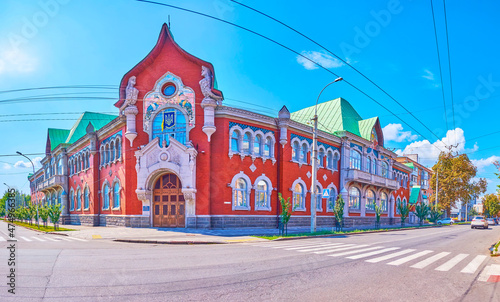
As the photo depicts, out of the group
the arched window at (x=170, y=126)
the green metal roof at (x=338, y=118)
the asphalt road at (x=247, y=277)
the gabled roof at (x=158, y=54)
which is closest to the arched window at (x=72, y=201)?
the gabled roof at (x=158, y=54)

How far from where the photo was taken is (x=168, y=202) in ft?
75.5

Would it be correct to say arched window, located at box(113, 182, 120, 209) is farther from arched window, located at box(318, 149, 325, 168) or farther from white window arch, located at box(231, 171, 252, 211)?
arched window, located at box(318, 149, 325, 168)

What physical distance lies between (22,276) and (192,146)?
14973 mm

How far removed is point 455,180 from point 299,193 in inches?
1546

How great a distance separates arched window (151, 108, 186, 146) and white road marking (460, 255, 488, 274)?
1820cm

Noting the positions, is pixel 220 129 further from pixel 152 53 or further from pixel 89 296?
pixel 89 296

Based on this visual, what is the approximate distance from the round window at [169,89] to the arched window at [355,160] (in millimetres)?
20228

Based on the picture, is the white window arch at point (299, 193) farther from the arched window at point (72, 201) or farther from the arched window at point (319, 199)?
the arched window at point (72, 201)

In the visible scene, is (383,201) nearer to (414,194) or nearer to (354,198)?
(354,198)

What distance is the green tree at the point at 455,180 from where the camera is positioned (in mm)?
51562

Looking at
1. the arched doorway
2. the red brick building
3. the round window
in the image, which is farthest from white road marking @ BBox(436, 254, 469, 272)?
the round window

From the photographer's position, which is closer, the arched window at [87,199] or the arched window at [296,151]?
the arched window at [296,151]

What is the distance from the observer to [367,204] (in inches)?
1433

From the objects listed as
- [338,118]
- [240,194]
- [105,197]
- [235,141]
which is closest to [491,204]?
[338,118]
